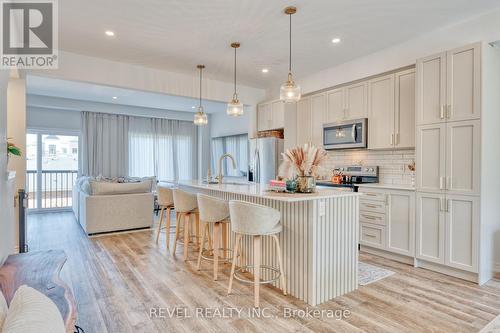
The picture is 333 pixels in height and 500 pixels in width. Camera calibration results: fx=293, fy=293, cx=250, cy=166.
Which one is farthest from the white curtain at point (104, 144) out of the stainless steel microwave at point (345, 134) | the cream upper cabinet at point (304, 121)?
the stainless steel microwave at point (345, 134)

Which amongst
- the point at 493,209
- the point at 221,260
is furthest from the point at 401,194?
the point at 221,260

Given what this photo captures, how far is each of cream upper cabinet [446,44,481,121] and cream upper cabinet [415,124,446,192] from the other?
22 centimetres

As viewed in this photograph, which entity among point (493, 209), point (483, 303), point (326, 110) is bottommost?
point (483, 303)

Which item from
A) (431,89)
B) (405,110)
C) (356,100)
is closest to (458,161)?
(431,89)

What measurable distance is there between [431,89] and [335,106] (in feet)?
5.31

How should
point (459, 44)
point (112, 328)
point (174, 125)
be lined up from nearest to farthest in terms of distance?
1. point (112, 328)
2. point (459, 44)
3. point (174, 125)

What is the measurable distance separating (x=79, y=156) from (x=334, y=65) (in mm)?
6782

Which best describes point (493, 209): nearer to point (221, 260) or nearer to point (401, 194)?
point (401, 194)

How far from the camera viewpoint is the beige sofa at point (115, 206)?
197 inches

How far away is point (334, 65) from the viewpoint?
193 inches

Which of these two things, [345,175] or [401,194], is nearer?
[401,194]

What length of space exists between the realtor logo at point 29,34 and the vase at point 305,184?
8.66ft

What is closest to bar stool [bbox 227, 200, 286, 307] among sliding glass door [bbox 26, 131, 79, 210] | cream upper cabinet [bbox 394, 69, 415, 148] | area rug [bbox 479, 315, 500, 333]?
area rug [bbox 479, 315, 500, 333]

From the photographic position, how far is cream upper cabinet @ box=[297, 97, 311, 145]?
5351mm
